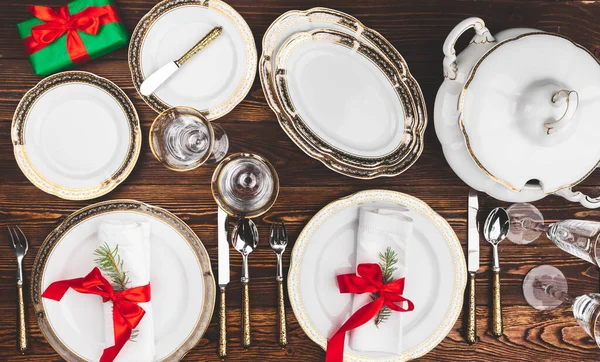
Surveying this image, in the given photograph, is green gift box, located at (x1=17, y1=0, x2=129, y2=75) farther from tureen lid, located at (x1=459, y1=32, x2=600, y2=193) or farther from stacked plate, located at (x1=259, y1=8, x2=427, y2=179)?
tureen lid, located at (x1=459, y1=32, x2=600, y2=193)

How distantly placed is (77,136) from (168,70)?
23 centimetres

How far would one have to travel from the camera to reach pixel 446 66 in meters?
0.74

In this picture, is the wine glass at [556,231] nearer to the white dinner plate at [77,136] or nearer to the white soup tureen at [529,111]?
the white soup tureen at [529,111]

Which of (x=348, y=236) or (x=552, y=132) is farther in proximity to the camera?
(x=348, y=236)

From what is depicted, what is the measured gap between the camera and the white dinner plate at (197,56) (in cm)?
85

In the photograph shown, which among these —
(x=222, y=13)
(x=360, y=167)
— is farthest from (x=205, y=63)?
(x=360, y=167)

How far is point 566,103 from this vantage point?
0.64m

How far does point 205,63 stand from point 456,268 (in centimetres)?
65

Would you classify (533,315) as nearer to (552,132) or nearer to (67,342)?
(552,132)

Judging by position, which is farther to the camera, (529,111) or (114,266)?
(114,266)

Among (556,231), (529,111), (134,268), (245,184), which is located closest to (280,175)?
(245,184)

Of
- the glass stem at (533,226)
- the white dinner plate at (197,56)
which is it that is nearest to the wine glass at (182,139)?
the white dinner plate at (197,56)

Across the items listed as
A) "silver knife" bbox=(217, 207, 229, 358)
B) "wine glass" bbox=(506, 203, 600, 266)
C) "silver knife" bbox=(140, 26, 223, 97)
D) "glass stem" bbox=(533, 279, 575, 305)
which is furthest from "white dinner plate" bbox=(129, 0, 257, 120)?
"glass stem" bbox=(533, 279, 575, 305)

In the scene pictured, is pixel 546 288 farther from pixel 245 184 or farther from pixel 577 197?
pixel 245 184
